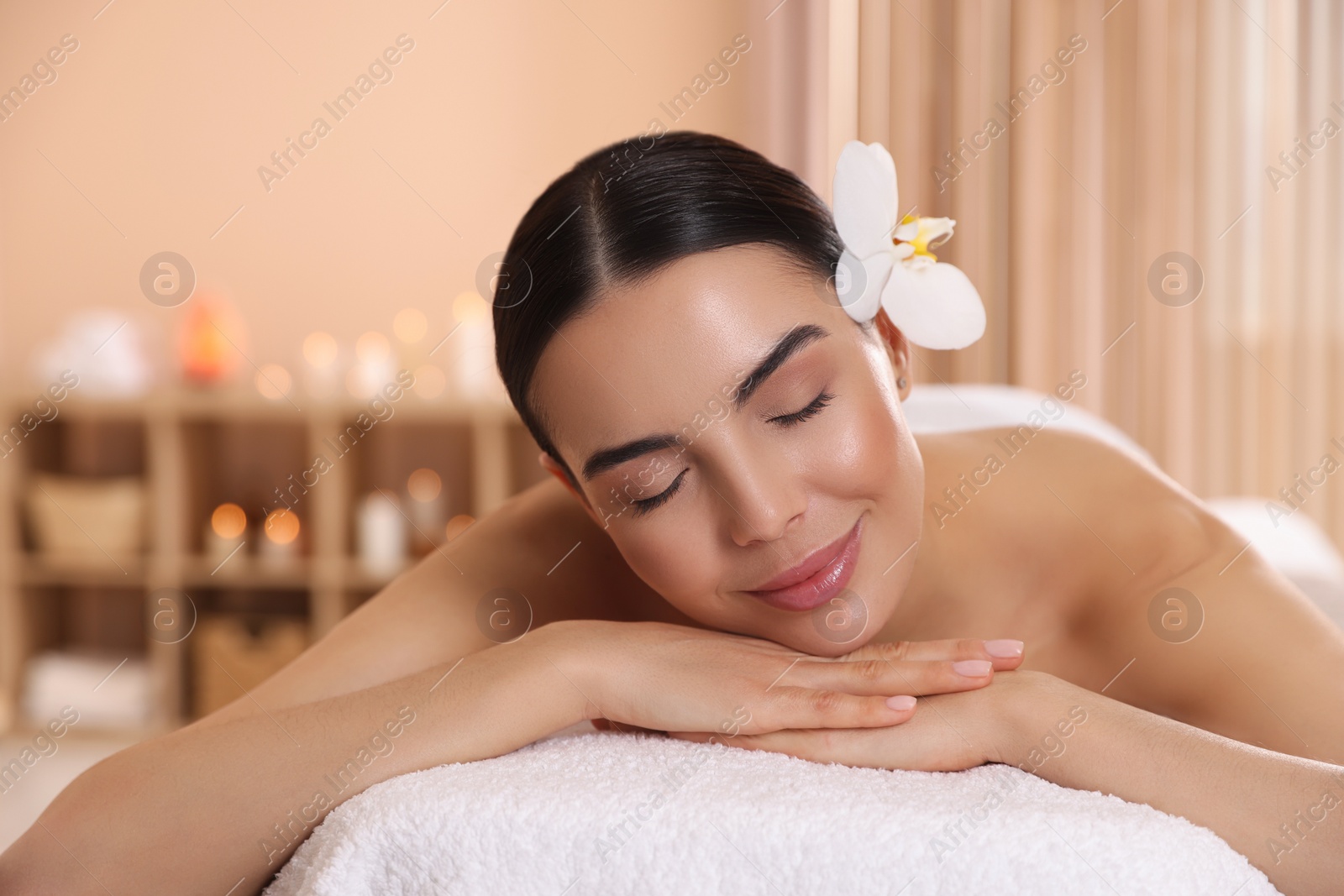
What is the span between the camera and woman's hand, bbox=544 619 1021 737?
76cm

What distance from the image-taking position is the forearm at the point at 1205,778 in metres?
0.64

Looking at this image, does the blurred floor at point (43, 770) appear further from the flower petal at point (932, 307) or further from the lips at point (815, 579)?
the flower petal at point (932, 307)

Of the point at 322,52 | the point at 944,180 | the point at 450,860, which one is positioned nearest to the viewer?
the point at 450,860

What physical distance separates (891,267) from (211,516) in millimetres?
3000

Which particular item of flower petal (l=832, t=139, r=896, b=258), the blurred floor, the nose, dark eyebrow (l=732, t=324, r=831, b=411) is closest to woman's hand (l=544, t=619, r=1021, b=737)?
the nose

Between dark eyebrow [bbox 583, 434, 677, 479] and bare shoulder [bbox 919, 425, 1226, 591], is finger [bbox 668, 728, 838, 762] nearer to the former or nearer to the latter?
dark eyebrow [bbox 583, 434, 677, 479]

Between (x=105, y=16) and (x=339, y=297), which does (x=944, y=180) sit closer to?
(x=339, y=297)

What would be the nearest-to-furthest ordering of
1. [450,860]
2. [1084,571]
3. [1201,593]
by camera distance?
1. [450,860]
2. [1201,593]
3. [1084,571]

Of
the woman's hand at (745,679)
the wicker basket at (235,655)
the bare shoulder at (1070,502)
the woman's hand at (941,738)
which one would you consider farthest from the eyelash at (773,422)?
the wicker basket at (235,655)

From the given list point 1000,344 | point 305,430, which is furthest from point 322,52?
point 1000,344

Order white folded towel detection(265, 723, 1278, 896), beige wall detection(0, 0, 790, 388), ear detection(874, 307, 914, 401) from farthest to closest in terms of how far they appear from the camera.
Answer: beige wall detection(0, 0, 790, 388)
ear detection(874, 307, 914, 401)
white folded towel detection(265, 723, 1278, 896)

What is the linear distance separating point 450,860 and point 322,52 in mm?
3317

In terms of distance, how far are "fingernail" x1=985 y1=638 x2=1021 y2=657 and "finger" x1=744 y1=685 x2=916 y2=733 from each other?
0.27 ft

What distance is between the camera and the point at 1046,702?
725mm
